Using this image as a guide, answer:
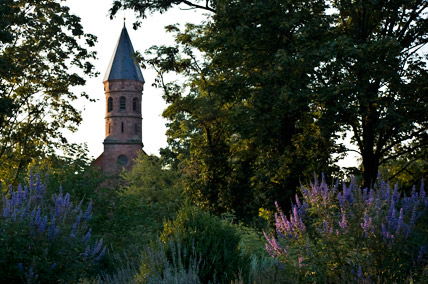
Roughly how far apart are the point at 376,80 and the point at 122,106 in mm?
57272

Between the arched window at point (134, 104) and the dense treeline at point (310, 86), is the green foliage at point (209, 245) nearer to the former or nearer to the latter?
the dense treeline at point (310, 86)

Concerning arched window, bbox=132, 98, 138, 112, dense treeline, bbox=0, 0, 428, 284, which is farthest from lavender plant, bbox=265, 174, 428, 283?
arched window, bbox=132, 98, 138, 112

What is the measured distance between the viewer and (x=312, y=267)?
7.78 m

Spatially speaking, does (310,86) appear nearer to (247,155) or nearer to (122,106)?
(247,155)

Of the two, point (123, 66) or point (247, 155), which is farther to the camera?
point (123, 66)

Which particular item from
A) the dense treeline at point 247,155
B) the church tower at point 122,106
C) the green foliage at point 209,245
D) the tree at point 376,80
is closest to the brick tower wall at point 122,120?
the church tower at point 122,106

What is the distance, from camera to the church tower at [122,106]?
71.9m

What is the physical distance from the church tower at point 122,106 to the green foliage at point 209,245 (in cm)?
6216

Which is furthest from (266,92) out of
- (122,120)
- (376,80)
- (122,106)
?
(122,106)

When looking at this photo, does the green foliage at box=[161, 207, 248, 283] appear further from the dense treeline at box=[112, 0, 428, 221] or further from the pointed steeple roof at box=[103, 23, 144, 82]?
the pointed steeple roof at box=[103, 23, 144, 82]

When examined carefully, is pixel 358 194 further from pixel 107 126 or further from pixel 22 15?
pixel 107 126

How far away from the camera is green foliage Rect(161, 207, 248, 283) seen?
30.3 ft

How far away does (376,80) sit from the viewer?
2014cm

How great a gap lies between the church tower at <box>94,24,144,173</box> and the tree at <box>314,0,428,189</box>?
51032mm
